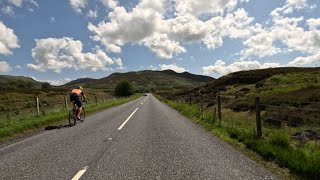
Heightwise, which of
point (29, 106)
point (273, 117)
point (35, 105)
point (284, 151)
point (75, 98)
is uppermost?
point (75, 98)

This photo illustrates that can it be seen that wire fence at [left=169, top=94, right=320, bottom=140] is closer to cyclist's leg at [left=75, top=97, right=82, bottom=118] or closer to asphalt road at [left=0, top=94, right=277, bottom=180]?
asphalt road at [left=0, top=94, right=277, bottom=180]

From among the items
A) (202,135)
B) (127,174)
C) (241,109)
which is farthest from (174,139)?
(241,109)

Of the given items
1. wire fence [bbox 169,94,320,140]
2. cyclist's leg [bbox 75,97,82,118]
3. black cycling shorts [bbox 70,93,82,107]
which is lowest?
wire fence [bbox 169,94,320,140]

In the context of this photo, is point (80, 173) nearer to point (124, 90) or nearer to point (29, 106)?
point (29, 106)

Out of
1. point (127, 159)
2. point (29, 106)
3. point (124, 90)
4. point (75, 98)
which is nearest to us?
point (127, 159)

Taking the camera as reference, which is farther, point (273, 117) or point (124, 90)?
point (124, 90)

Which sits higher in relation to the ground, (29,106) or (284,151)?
(29,106)

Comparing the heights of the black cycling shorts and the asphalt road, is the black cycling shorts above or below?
above

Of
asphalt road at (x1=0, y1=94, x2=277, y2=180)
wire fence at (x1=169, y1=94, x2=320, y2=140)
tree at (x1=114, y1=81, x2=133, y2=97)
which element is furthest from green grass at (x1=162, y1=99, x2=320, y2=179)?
tree at (x1=114, y1=81, x2=133, y2=97)

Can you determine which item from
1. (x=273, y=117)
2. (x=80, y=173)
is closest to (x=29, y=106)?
(x=273, y=117)

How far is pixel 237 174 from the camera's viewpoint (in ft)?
21.5

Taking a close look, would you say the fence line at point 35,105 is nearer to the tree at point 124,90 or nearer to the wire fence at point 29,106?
the wire fence at point 29,106

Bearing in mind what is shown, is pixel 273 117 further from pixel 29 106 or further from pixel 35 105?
pixel 29 106

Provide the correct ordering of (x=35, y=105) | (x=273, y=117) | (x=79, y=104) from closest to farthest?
(x=79, y=104) → (x=35, y=105) → (x=273, y=117)
